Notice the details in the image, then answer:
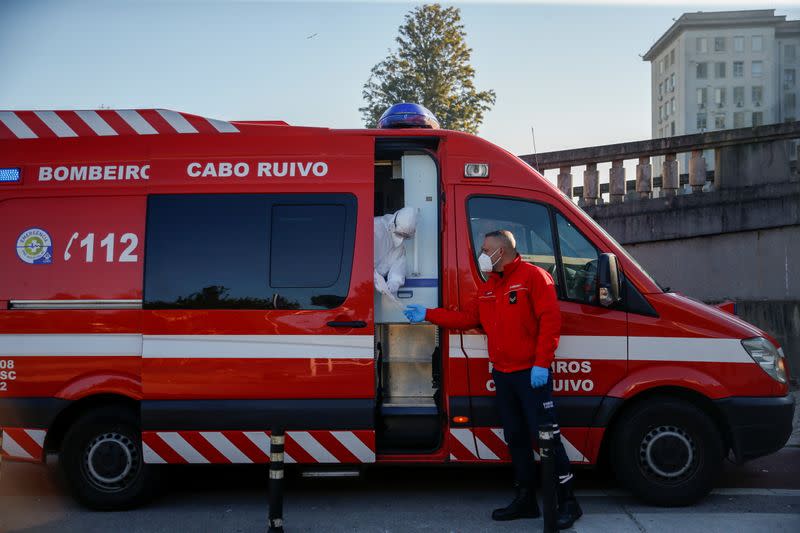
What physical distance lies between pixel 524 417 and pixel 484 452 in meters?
0.45

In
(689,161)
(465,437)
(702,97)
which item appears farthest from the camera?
(702,97)

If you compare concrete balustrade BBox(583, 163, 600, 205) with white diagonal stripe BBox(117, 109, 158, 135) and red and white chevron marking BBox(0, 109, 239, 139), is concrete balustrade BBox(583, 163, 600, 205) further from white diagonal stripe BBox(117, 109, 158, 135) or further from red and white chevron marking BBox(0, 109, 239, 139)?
white diagonal stripe BBox(117, 109, 158, 135)

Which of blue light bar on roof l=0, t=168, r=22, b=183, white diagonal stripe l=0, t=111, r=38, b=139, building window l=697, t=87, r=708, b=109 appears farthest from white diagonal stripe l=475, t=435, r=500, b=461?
building window l=697, t=87, r=708, b=109

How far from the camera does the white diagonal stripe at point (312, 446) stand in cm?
579

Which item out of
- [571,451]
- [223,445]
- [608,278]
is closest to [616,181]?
[608,278]

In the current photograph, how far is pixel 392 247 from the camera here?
6.01m

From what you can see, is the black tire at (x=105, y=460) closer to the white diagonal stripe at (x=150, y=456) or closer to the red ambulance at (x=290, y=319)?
the red ambulance at (x=290, y=319)

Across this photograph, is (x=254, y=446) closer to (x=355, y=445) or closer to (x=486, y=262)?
(x=355, y=445)

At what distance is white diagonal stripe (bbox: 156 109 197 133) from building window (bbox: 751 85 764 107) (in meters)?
91.8

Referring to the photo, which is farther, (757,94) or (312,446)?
(757,94)

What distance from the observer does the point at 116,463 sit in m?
5.93

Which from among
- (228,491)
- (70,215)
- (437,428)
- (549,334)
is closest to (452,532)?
(437,428)

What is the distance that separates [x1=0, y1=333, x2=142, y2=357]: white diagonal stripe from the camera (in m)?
5.81

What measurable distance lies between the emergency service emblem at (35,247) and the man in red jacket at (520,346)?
108 inches
